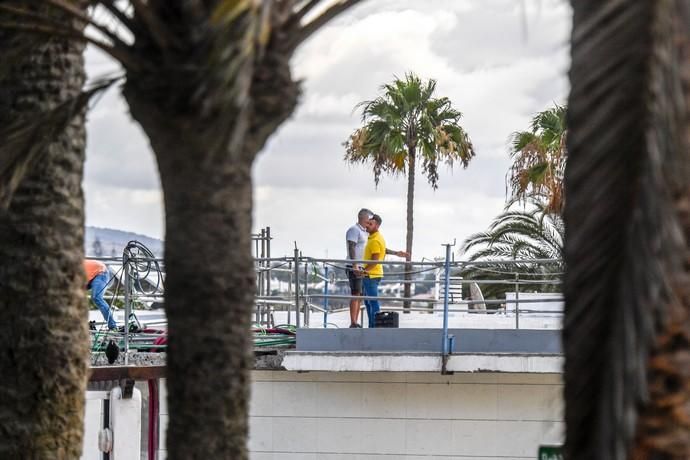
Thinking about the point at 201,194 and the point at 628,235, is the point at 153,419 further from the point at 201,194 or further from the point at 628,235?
the point at 628,235

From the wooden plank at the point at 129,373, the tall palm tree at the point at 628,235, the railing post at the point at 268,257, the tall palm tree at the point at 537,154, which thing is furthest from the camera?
the tall palm tree at the point at 537,154

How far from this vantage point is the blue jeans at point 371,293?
17297 millimetres

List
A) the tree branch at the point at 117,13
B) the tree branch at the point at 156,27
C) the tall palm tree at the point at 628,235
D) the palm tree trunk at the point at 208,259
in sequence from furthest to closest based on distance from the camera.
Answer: the tree branch at the point at 117,13 → the palm tree trunk at the point at 208,259 → the tree branch at the point at 156,27 → the tall palm tree at the point at 628,235

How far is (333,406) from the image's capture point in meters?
17.2

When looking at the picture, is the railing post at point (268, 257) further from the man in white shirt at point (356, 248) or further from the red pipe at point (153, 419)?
the red pipe at point (153, 419)

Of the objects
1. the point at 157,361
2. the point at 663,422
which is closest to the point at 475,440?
the point at 157,361

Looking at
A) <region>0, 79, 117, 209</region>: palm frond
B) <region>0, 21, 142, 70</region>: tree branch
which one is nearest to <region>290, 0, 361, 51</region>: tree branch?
<region>0, 21, 142, 70</region>: tree branch

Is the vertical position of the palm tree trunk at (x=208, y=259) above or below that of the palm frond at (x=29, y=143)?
below

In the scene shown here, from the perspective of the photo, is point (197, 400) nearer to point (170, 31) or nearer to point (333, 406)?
point (170, 31)

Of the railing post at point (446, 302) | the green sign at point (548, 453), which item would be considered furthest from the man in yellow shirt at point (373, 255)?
the green sign at point (548, 453)

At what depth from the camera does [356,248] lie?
17.8 metres

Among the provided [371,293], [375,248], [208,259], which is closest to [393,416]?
[371,293]

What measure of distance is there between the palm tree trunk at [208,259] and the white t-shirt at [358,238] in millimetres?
11336

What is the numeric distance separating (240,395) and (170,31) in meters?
1.65
